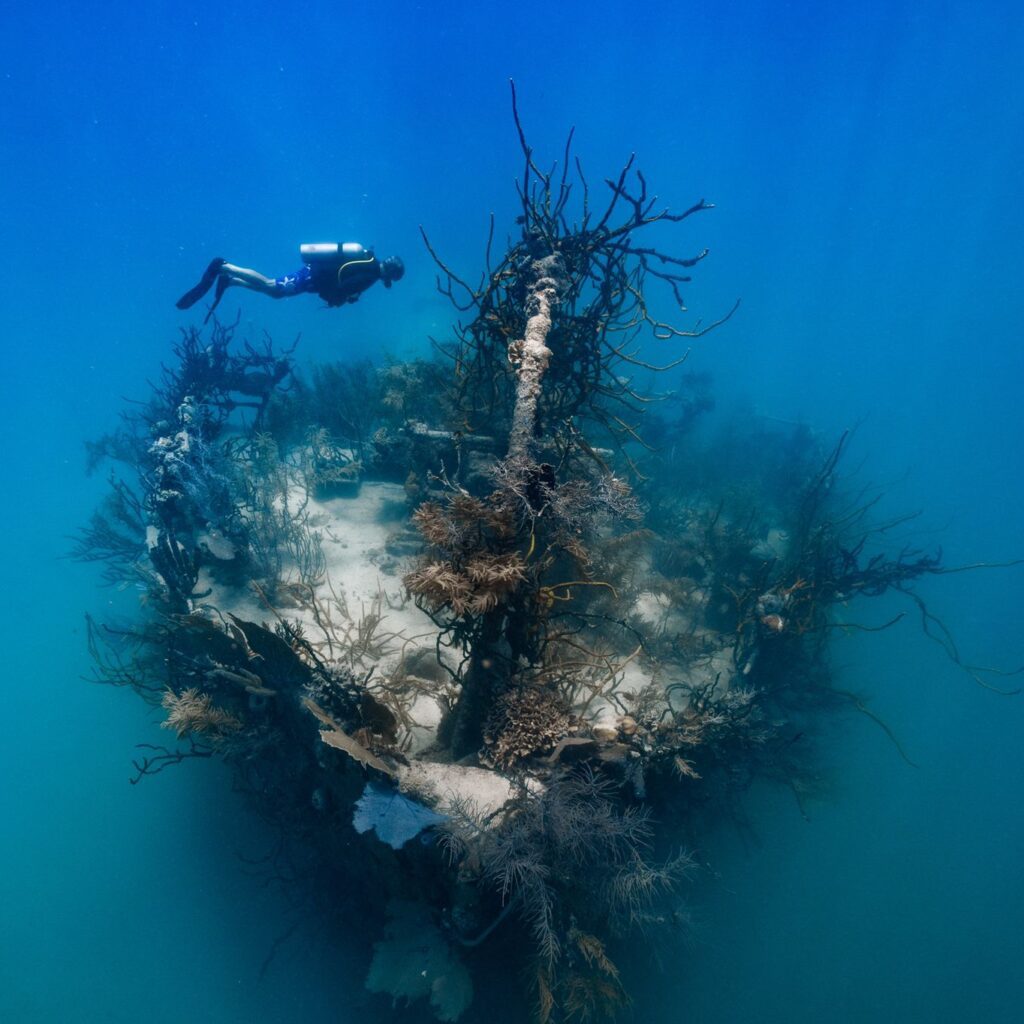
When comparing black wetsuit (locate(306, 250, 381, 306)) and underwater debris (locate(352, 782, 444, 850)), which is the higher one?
black wetsuit (locate(306, 250, 381, 306))

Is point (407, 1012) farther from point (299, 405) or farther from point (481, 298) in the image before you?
point (299, 405)

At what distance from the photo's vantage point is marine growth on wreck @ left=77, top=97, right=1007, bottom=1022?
3.59 m

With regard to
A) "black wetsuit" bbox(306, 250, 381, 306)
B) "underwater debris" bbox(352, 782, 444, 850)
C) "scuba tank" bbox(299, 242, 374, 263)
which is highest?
"scuba tank" bbox(299, 242, 374, 263)

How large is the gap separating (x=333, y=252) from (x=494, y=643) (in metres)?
8.79

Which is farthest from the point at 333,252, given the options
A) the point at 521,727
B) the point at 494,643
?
the point at 521,727

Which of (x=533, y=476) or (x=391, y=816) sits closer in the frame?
(x=533, y=476)

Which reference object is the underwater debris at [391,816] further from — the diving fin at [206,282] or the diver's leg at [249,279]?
the diving fin at [206,282]

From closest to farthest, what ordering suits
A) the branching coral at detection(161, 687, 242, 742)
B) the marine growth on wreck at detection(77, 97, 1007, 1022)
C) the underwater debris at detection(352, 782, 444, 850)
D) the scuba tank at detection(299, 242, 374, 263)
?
the underwater debris at detection(352, 782, 444, 850) → the marine growth on wreck at detection(77, 97, 1007, 1022) → the branching coral at detection(161, 687, 242, 742) → the scuba tank at detection(299, 242, 374, 263)

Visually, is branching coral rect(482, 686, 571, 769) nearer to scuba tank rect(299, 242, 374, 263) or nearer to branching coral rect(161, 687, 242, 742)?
branching coral rect(161, 687, 242, 742)

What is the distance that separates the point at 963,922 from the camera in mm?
8586

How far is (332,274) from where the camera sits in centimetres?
970

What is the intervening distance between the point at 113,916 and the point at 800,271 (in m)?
127

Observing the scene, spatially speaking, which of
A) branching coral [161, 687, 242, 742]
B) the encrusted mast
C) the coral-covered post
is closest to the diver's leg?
the encrusted mast

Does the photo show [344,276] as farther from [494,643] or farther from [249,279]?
[494,643]
